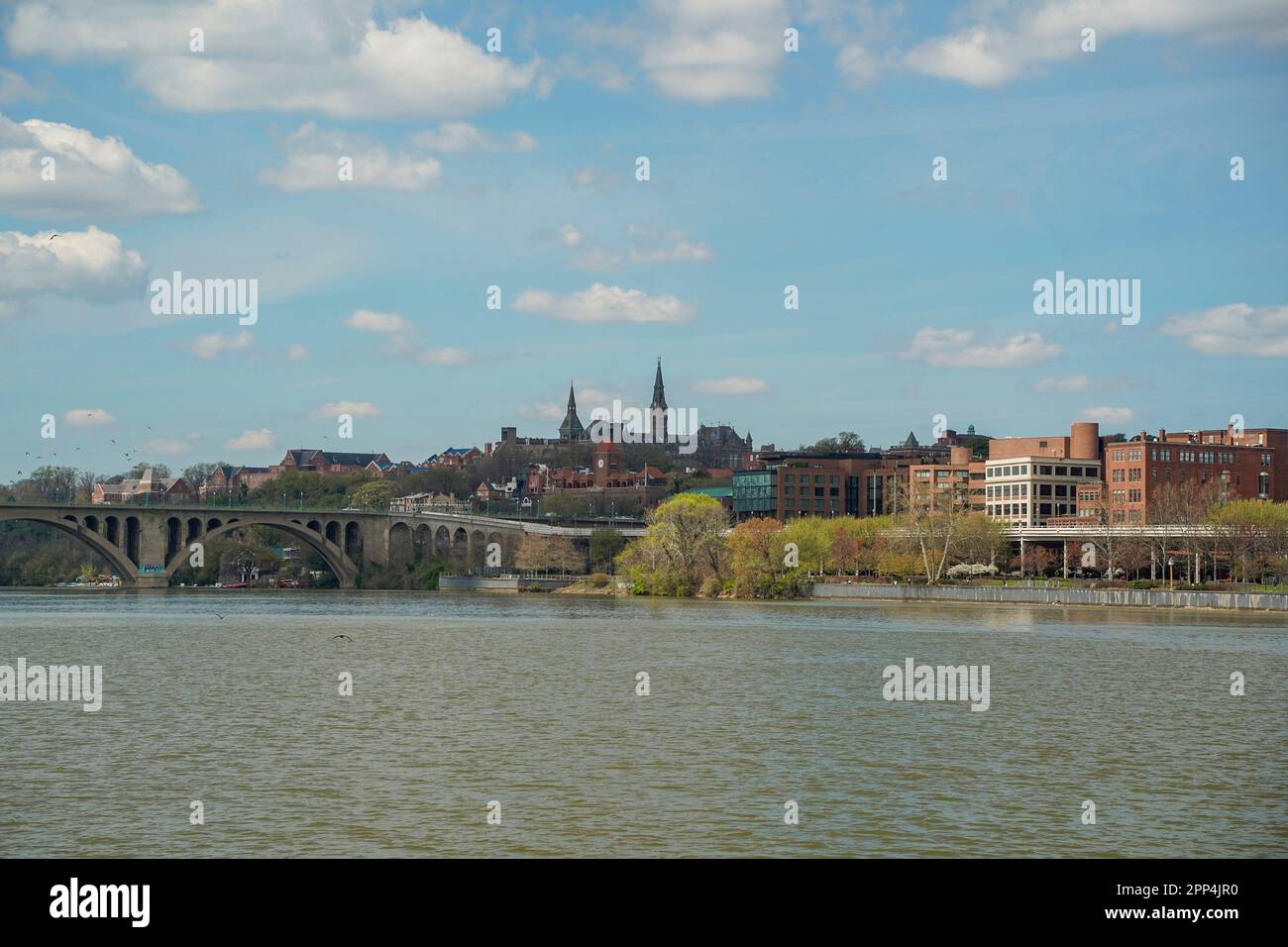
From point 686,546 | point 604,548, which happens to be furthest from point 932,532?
point 604,548

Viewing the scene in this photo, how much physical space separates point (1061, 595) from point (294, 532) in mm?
89611

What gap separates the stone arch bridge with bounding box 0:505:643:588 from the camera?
148 meters

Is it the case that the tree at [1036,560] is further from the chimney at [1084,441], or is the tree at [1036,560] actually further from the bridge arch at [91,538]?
the bridge arch at [91,538]

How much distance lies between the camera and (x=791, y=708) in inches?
1528

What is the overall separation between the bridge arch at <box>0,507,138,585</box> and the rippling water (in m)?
83.9

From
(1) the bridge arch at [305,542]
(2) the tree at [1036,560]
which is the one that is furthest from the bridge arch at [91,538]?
(2) the tree at [1036,560]

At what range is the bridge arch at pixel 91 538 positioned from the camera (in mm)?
141000

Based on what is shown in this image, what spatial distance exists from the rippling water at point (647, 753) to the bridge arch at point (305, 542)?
3747 inches

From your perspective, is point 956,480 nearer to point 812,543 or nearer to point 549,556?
point 812,543

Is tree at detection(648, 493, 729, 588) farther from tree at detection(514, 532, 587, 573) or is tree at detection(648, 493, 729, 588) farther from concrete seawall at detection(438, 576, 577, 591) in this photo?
tree at detection(514, 532, 587, 573)

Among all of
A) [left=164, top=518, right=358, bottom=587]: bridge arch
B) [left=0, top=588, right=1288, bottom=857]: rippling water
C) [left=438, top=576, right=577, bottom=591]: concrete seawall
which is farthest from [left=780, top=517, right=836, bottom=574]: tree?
[left=0, top=588, right=1288, bottom=857]: rippling water
